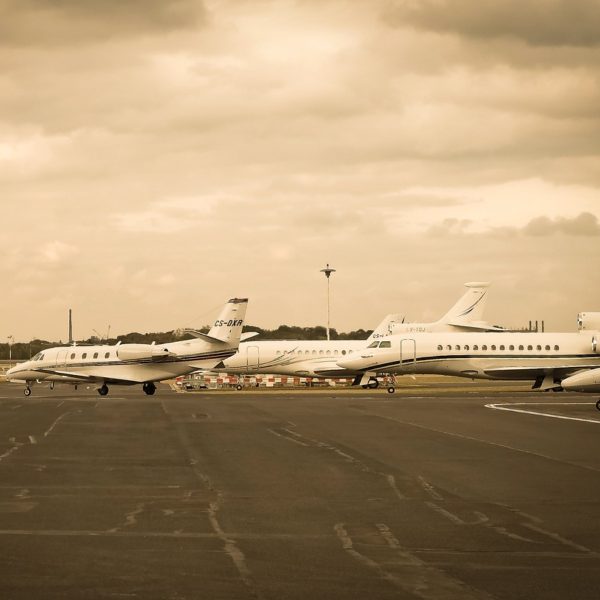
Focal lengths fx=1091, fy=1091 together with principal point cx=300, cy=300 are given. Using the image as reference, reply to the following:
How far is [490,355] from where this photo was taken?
6762cm

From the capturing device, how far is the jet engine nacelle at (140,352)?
6512 centimetres

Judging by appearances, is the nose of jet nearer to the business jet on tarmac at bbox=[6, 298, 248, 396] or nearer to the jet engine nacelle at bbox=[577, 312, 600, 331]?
the business jet on tarmac at bbox=[6, 298, 248, 396]

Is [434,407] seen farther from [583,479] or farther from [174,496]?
[174,496]

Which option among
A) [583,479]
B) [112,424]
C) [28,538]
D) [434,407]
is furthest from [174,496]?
[434,407]

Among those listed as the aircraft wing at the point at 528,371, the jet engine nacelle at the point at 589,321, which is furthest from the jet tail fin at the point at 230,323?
the jet engine nacelle at the point at 589,321

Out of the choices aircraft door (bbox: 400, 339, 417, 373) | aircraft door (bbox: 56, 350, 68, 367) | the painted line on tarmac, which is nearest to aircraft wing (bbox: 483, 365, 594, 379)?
aircraft door (bbox: 400, 339, 417, 373)

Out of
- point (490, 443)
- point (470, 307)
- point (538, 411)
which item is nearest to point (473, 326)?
point (470, 307)

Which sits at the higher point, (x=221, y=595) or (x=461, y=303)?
(x=461, y=303)

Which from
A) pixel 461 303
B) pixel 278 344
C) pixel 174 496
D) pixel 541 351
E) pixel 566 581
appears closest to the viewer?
pixel 566 581

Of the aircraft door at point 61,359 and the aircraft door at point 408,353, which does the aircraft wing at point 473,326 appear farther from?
the aircraft door at point 61,359

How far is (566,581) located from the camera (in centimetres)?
975

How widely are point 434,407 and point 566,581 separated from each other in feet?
118

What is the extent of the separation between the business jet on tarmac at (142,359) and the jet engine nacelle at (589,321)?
20794 mm

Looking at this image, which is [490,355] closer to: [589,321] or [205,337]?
[589,321]
